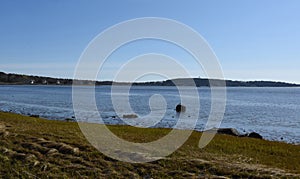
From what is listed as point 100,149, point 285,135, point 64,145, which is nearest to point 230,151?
point 100,149

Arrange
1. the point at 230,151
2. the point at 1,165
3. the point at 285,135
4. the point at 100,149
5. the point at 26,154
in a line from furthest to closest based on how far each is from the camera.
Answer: the point at 285,135 < the point at 230,151 < the point at 100,149 < the point at 26,154 < the point at 1,165

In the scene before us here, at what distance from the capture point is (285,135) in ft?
123

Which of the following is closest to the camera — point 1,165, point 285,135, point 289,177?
point 289,177

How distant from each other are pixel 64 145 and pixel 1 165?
2944mm

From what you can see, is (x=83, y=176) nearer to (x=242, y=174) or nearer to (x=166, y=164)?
(x=166, y=164)

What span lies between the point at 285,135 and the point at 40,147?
3004cm

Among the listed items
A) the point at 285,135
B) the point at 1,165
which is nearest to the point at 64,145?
the point at 1,165

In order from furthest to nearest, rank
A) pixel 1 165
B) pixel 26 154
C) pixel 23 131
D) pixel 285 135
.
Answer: pixel 285 135, pixel 23 131, pixel 26 154, pixel 1 165

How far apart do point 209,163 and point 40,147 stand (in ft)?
22.9

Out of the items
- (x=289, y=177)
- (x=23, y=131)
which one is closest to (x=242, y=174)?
(x=289, y=177)

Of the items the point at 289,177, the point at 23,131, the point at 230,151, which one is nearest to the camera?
the point at 289,177

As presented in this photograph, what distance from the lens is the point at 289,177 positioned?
1086cm

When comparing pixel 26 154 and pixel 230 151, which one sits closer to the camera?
pixel 26 154

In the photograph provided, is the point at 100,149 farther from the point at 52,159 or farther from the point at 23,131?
the point at 23,131
